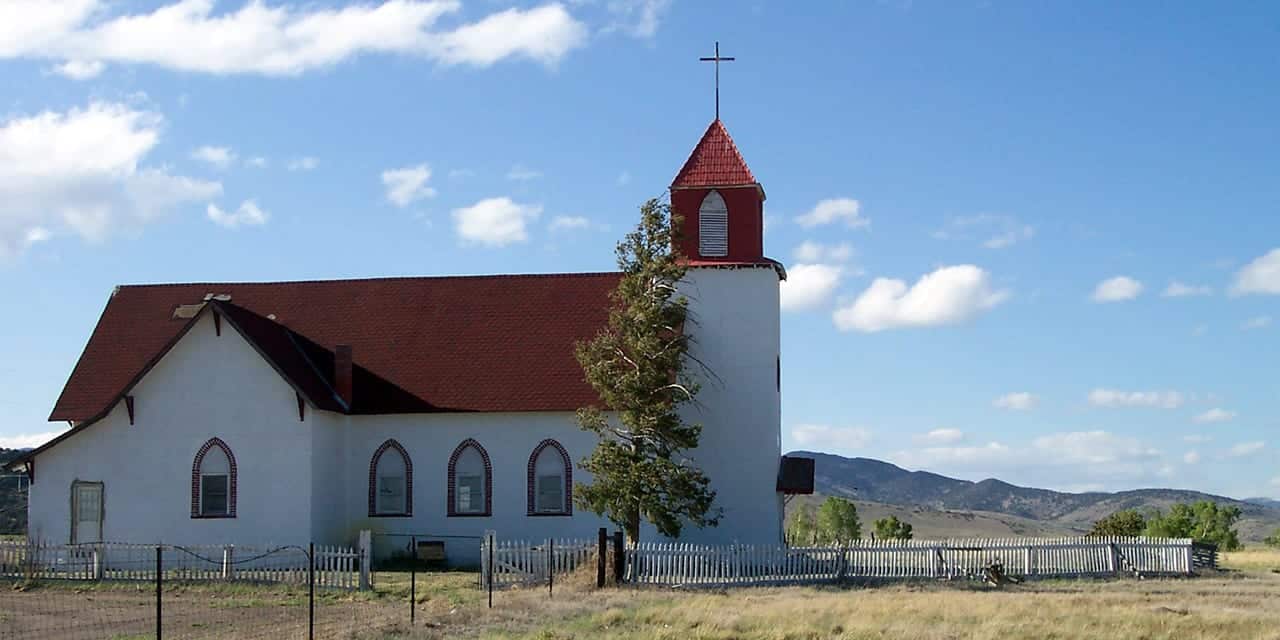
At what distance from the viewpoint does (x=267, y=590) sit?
105 feet

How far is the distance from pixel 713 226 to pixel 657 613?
1898cm

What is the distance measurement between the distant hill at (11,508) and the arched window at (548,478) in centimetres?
2702

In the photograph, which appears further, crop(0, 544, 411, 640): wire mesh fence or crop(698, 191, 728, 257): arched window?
crop(698, 191, 728, 257): arched window

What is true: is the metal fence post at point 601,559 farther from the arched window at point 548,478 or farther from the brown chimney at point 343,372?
the brown chimney at point 343,372

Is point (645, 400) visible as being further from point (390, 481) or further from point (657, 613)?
point (657, 613)

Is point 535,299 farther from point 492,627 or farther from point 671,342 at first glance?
point 492,627

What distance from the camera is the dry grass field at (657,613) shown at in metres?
24.5

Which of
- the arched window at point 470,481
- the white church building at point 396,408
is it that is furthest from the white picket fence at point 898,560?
the arched window at point 470,481

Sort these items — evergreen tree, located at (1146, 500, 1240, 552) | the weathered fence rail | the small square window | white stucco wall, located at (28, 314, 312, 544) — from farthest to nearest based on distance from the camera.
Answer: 1. evergreen tree, located at (1146, 500, 1240, 552)
2. the small square window
3. white stucco wall, located at (28, 314, 312, 544)
4. the weathered fence rail

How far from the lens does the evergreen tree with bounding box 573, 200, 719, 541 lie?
38344 millimetres

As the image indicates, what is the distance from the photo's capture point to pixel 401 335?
149 feet

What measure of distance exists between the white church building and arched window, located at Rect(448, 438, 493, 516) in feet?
0.19

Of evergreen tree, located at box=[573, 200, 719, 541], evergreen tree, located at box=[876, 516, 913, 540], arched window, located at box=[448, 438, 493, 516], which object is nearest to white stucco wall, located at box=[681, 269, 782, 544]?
evergreen tree, located at box=[573, 200, 719, 541]

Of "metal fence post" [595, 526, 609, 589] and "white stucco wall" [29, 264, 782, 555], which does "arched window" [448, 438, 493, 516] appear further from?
"metal fence post" [595, 526, 609, 589]
